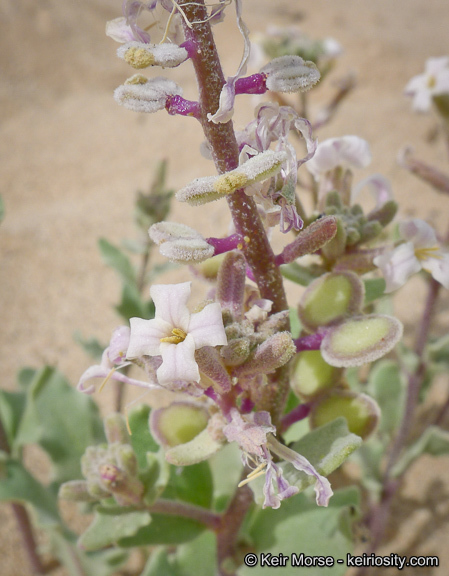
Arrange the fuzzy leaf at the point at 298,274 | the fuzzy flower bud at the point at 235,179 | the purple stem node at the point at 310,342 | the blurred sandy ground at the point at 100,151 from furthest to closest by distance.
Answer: the blurred sandy ground at the point at 100,151
the fuzzy leaf at the point at 298,274
the purple stem node at the point at 310,342
the fuzzy flower bud at the point at 235,179

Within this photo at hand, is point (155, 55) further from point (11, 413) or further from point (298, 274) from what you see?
point (11, 413)

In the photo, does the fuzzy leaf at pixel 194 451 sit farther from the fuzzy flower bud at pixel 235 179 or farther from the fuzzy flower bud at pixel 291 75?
the fuzzy flower bud at pixel 291 75

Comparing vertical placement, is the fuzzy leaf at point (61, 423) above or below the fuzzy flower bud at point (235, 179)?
below

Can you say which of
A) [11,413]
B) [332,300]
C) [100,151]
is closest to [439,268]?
[332,300]

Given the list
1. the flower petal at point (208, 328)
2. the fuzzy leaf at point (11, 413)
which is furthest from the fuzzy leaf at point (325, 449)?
the fuzzy leaf at point (11, 413)

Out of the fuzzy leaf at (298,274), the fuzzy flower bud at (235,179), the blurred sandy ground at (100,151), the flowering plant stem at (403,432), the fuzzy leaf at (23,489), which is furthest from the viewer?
the blurred sandy ground at (100,151)

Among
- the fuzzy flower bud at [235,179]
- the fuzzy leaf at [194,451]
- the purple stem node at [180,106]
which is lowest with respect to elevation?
the fuzzy leaf at [194,451]

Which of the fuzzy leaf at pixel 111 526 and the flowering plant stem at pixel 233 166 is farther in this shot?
the fuzzy leaf at pixel 111 526

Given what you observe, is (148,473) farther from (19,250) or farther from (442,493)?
(19,250)
